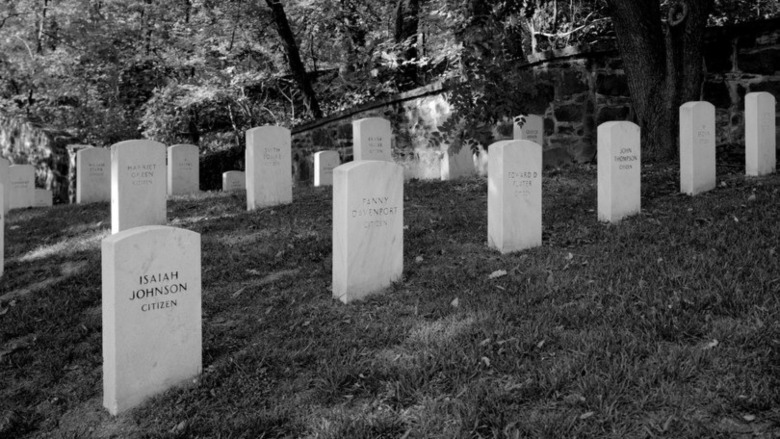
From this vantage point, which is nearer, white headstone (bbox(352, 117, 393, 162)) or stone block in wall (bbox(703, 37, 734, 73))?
stone block in wall (bbox(703, 37, 734, 73))

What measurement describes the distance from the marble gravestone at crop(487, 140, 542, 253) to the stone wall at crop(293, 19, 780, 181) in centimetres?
199

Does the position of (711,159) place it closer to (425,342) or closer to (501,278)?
(501,278)

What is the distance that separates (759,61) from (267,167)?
8.02m

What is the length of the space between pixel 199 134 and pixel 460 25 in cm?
1477

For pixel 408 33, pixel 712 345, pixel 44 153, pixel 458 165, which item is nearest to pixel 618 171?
pixel 712 345

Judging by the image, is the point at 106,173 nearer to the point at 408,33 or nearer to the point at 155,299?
the point at 408,33

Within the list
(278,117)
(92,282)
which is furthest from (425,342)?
(278,117)

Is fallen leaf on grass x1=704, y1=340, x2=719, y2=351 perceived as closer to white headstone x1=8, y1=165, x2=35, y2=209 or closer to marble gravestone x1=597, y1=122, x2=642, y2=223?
marble gravestone x1=597, y1=122, x2=642, y2=223

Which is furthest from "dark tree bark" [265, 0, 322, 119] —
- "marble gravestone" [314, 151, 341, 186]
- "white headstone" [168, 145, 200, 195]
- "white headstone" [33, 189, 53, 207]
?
"white headstone" [33, 189, 53, 207]

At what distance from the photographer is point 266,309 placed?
542cm

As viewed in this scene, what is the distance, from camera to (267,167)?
32.0 ft

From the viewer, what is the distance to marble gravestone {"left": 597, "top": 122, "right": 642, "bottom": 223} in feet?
23.1

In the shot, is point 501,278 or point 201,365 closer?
point 201,365

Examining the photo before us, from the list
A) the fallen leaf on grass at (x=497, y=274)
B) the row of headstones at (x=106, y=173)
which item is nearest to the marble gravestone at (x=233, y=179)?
the row of headstones at (x=106, y=173)
